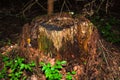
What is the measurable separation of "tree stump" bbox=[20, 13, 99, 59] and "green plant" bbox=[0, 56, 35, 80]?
31 cm

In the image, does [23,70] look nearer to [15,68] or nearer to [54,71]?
[15,68]

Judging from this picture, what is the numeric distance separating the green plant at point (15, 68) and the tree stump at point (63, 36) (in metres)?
0.31

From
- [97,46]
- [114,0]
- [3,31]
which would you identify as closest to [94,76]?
[97,46]

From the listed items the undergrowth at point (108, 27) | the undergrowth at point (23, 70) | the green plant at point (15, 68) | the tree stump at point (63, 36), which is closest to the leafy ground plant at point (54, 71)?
the undergrowth at point (23, 70)

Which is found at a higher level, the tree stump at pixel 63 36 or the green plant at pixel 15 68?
the tree stump at pixel 63 36

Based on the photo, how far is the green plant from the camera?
12.6 feet

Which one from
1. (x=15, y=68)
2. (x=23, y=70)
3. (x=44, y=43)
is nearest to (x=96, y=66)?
(x=44, y=43)

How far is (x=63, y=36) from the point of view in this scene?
3773mm

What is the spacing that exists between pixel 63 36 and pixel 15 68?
929 mm

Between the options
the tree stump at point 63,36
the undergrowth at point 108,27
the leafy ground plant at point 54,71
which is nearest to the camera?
the leafy ground plant at point 54,71

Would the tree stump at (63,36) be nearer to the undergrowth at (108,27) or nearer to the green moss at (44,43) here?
the green moss at (44,43)

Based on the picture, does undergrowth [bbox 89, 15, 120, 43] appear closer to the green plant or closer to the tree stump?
the tree stump

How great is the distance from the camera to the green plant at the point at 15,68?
383 centimetres

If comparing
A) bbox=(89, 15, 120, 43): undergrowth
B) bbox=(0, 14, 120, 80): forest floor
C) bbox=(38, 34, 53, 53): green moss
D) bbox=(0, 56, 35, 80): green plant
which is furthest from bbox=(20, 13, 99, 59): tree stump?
bbox=(89, 15, 120, 43): undergrowth
